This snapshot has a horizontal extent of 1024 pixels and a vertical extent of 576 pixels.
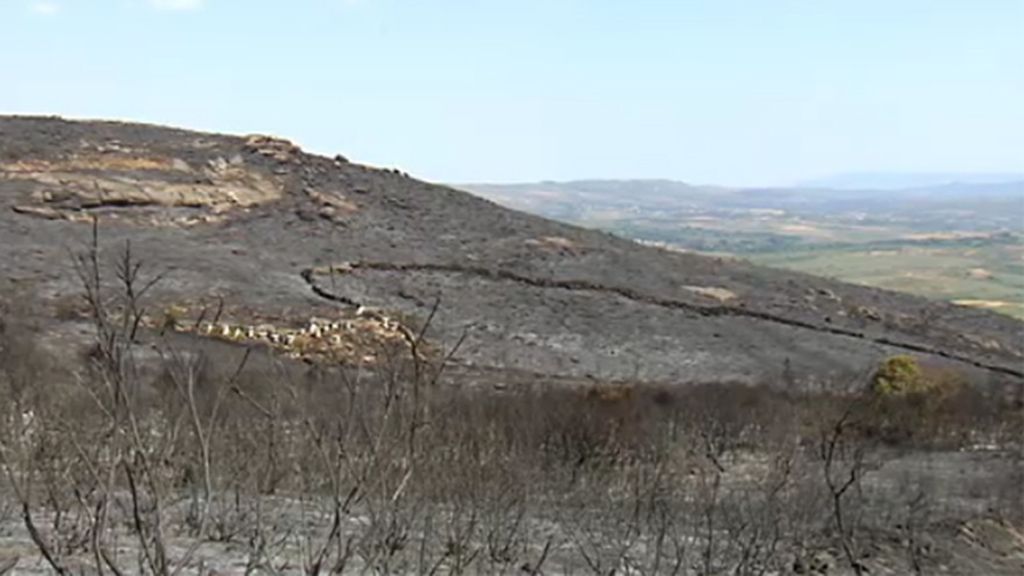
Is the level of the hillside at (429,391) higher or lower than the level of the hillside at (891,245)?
higher

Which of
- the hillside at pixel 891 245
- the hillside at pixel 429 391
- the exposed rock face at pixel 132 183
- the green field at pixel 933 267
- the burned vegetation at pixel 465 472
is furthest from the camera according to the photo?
the hillside at pixel 891 245

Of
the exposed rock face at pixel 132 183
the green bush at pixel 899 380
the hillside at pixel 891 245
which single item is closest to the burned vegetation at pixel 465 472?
the green bush at pixel 899 380

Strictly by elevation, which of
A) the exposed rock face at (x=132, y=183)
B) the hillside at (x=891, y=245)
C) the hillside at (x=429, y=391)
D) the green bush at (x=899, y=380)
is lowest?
→ the hillside at (x=891, y=245)

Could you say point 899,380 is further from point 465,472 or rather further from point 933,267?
point 933,267

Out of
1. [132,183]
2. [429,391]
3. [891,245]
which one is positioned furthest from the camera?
[891,245]

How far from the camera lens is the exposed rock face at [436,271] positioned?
23391 mm

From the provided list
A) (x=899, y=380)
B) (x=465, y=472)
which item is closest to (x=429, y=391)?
(x=465, y=472)

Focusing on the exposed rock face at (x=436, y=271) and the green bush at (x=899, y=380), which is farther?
Result: the exposed rock face at (x=436, y=271)

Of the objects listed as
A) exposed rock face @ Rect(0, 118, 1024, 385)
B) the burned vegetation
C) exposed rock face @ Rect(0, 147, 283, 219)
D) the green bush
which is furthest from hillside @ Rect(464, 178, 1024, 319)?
the burned vegetation

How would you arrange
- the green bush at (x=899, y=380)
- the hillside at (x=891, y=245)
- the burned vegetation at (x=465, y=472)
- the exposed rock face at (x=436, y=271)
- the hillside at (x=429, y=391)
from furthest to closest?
the hillside at (x=891, y=245)
the exposed rock face at (x=436, y=271)
the green bush at (x=899, y=380)
the hillside at (x=429, y=391)
the burned vegetation at (x=465, y=472)

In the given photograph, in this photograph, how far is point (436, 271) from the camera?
94.2 ft

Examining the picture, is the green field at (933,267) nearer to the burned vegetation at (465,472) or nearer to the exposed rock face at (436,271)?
the exposed rock face at (436,271)

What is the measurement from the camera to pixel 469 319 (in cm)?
2464

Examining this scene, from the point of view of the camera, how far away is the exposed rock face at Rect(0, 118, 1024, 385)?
23.4 metres
